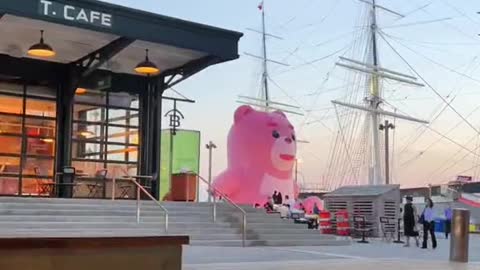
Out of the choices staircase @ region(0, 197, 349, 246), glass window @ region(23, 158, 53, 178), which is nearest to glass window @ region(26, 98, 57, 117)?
glass window @ region(23, 158, 53, 178)

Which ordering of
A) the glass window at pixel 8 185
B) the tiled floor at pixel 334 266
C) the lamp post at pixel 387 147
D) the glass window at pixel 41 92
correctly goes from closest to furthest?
1. the tiled floor at pixel 334 266
2. the glass window at pixel 8 185
3. the glass window at pixel 41 92
4. the lamp post at pixel 387 147

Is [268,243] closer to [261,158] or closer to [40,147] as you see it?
[40,147]

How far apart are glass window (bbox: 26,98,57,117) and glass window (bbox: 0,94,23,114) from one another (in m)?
0.21

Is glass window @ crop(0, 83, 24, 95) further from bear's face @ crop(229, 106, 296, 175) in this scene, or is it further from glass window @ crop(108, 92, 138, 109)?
bear's face @ crop(229, 106, 296, 175)

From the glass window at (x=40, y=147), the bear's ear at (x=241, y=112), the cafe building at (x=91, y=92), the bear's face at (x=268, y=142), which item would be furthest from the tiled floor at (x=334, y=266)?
the bear's ear at (x=241, y=112)

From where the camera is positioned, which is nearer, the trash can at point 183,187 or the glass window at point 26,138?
the glass window at point 26,138

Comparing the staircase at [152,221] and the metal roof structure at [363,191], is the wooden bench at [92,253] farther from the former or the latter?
the metal roof structure at [363,191]

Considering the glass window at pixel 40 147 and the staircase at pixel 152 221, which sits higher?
the glass window at pixel 40 147

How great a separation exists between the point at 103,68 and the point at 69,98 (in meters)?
1.25

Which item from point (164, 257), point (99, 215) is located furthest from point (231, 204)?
point (164, 257)

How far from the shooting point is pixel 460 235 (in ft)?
38.4

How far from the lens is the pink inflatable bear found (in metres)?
30.3

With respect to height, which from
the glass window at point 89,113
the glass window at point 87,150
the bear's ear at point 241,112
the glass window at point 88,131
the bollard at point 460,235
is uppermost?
Answer: the bear's ear at point 241,112

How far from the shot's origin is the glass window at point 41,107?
703 inches
